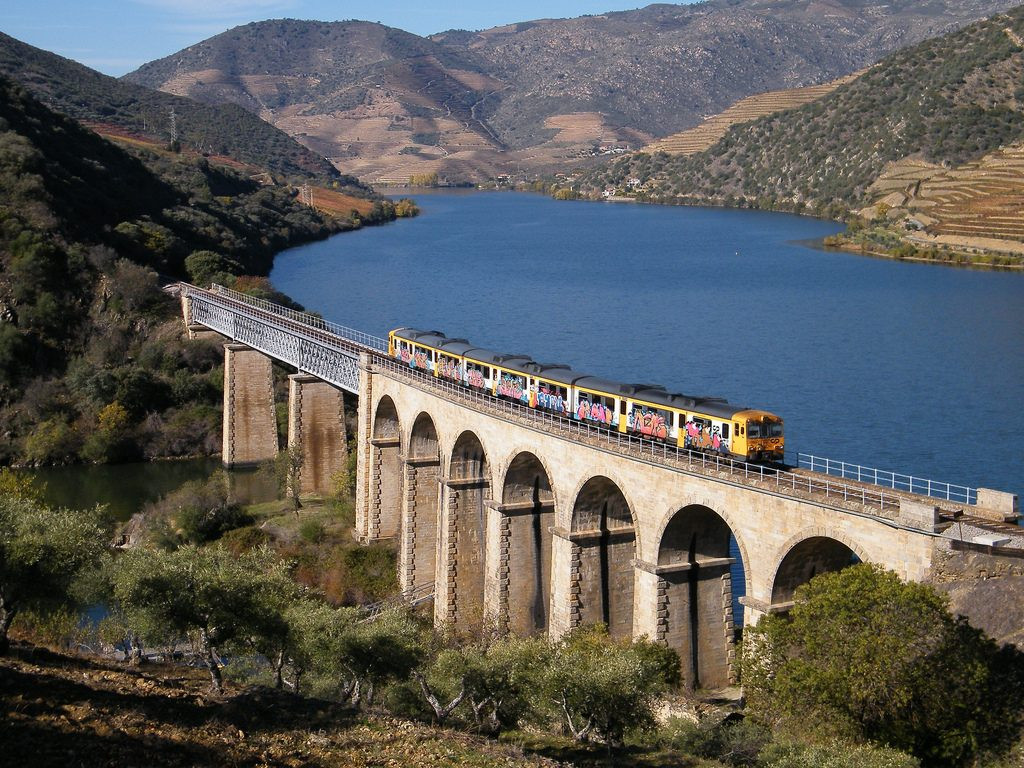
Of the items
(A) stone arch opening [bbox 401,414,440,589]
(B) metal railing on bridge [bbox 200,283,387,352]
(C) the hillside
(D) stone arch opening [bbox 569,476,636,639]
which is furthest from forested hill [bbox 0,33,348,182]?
(C) the hillside

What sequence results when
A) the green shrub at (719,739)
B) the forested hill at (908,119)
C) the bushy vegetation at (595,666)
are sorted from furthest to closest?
the forested hill at (908,119) < the green shrub at (719,739) < the bushy vegetation at (595,666)

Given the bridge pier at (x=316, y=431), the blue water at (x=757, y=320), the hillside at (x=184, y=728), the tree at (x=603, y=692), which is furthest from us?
the bridge pier at (x=316, y=431)

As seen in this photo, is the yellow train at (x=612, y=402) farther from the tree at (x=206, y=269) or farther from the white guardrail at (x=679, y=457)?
the tree at (x=206, y=269)

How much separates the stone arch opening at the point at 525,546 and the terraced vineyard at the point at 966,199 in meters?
91.4

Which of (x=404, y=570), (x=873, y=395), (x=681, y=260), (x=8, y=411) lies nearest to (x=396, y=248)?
(x=681, y=260)

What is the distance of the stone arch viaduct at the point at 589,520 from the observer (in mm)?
27266

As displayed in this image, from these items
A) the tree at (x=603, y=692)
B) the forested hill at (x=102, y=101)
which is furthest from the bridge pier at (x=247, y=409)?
the forested hill at (x=102, y=101)

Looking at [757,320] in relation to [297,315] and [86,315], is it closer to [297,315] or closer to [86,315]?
[297,315]

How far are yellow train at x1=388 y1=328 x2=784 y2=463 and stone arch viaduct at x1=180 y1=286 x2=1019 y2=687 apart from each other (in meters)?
0.55

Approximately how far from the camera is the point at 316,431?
59062 mm

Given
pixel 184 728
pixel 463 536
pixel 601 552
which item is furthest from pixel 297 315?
pixel 184 728

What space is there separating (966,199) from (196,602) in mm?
123944

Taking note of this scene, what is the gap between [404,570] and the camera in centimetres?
4672

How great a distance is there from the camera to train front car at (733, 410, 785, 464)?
30562mm
